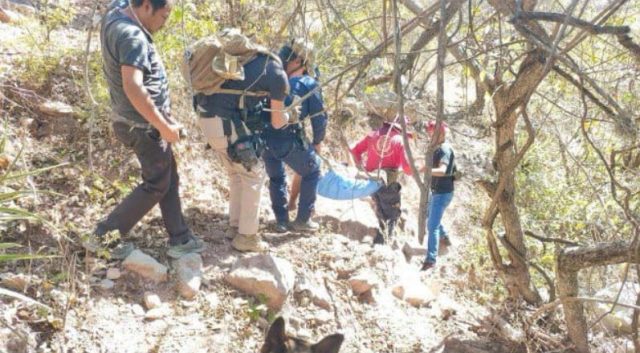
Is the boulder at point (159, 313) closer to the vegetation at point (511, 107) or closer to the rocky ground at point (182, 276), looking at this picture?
the rocky ground at point (182, 276)

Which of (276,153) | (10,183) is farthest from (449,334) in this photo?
(10,183)

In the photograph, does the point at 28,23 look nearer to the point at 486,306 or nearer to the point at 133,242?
the point at 133,242

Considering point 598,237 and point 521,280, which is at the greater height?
point 598,237

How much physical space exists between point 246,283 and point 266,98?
1.42 metres

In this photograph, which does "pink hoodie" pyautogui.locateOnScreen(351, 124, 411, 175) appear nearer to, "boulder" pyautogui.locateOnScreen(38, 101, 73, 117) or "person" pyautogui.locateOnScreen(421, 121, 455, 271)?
"person" pyautogui.locateOnScreen(421, 121, 455, 271)

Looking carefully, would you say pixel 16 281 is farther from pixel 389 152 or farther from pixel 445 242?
pixel 445 242

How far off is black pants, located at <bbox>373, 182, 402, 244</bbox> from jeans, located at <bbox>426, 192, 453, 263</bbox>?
348 millimetres

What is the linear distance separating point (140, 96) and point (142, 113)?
12cm

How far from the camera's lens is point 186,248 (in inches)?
167

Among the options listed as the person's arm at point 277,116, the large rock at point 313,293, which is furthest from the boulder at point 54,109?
the large rock at point 313,293

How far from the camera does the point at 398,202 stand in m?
5.84

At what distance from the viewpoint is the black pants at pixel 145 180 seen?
12.1ft

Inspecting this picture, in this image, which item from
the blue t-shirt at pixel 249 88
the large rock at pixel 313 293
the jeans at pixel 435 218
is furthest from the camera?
the jeans at pixel 435 218

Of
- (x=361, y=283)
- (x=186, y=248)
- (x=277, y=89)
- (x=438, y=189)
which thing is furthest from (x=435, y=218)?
(x=186, y=248)
